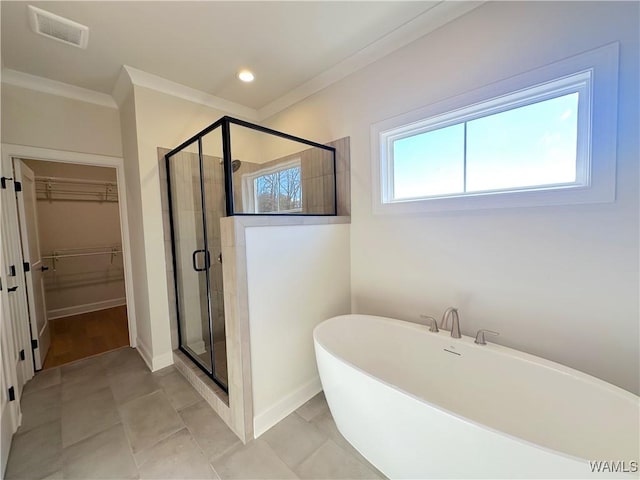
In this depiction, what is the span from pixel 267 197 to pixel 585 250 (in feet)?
6.31

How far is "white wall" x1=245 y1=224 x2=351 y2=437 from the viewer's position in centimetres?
170

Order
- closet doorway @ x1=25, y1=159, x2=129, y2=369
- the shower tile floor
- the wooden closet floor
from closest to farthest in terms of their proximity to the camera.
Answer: the shower tile floor → the wooden closet floor → closet doorway @ x1=25, y1=159, x2=129, y2=369

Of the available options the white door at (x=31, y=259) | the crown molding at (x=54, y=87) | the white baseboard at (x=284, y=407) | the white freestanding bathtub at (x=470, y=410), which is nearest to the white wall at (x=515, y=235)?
the white freestanding bathtub at (x=470, y=410)

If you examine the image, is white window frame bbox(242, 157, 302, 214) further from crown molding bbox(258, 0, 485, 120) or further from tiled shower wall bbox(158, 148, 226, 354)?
crown molding bbox(258, 0, 485, 120)

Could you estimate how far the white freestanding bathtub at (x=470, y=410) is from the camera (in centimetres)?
92

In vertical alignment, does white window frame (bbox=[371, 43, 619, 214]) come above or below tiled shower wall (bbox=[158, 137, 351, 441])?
above

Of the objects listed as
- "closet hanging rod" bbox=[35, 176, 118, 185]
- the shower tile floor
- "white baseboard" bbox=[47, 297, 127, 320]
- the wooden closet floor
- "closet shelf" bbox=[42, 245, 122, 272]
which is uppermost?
"closet hanging rod" bbox=[35, 176, 118, 185]

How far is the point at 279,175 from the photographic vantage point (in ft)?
6.88

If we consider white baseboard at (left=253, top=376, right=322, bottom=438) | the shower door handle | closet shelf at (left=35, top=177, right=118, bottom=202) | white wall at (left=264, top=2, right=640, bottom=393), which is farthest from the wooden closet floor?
white wall at (left=264, top=2, right=640, bottom=393)

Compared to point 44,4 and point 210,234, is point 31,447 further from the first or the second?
point 44,4

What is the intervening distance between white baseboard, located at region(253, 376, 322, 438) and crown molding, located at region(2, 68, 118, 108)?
3.23 m

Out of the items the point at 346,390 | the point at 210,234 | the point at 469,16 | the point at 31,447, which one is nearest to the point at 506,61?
the point at 469,16

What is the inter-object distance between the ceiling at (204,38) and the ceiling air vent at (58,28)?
0.04 metres

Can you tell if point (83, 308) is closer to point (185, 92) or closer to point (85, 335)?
point (85, 335)
